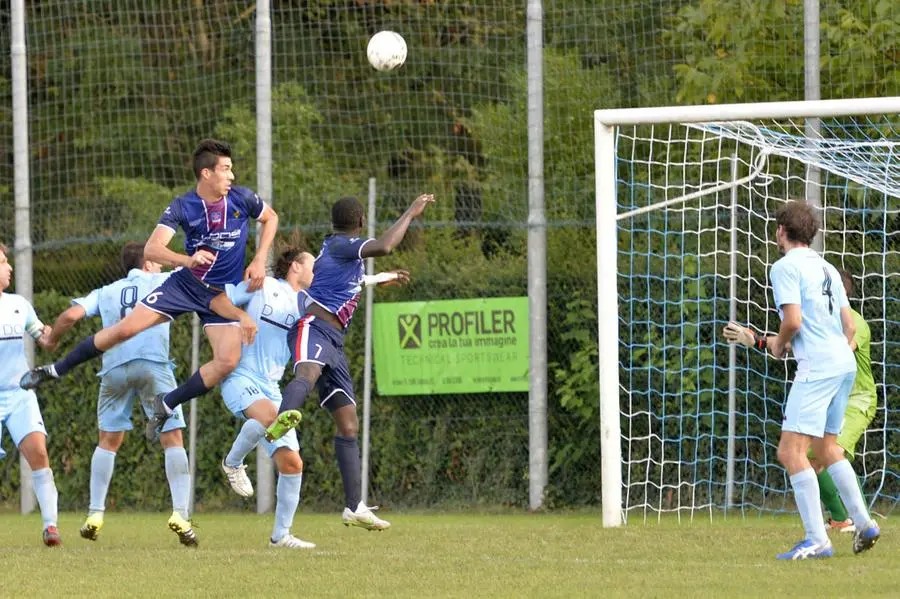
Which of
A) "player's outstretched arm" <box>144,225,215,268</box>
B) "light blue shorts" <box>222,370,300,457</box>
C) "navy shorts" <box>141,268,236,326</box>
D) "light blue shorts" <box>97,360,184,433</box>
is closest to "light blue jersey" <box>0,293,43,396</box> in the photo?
"light blue shorts" <box>97,360,184,433</box>

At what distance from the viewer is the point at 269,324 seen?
1053cm

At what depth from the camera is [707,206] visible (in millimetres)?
13602

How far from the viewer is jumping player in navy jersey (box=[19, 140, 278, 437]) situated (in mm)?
9633

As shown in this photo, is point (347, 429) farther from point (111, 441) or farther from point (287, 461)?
point (111, 441)

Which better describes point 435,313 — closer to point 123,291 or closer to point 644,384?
point 644,384

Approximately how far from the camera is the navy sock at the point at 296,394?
892 cm

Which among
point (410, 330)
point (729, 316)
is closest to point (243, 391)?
point (410, 330)

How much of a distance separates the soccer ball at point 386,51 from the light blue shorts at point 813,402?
592cm

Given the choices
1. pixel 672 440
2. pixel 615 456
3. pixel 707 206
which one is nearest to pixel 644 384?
pixel 672 440

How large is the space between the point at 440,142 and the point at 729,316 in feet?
16.7

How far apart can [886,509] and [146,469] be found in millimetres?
7027

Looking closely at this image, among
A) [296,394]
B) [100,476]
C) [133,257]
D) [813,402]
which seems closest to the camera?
[813,402]

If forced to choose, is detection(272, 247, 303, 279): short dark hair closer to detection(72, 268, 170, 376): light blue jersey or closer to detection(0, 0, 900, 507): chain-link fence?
detection(72, 268, 170, 376): light blue jersey

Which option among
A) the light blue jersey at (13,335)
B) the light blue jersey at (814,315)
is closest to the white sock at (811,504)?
the light blue jersey at (814,315)
